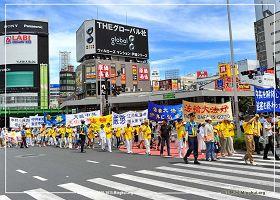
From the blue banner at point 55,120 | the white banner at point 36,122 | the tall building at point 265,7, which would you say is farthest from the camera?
the white banner at point 36,122

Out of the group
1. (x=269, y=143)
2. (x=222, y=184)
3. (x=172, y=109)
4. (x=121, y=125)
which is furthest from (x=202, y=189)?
(x=121, y=125)

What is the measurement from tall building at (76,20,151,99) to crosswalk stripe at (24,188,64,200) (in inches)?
3028

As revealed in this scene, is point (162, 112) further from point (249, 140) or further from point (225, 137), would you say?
point (249, 140)

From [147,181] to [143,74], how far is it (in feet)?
304

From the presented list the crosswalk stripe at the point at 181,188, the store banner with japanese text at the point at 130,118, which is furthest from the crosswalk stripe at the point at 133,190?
the store banner with japanese text at the point at 130,118

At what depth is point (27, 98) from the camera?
379 feet

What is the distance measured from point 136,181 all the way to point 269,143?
21.3ft

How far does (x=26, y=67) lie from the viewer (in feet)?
379

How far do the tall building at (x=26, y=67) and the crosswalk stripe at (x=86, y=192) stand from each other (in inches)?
4189

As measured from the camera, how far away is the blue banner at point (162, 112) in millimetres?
22422

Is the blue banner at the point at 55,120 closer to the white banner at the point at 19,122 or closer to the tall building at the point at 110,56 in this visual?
the white banner at the point at 19,122

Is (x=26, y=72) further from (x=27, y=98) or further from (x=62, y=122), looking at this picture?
(x=62, y=122)

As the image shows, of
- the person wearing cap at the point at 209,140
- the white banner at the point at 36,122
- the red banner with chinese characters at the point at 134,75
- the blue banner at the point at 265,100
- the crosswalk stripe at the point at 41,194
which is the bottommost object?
the crosswalk stripe at the point at 41,194

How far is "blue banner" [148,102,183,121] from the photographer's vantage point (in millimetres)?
22422
